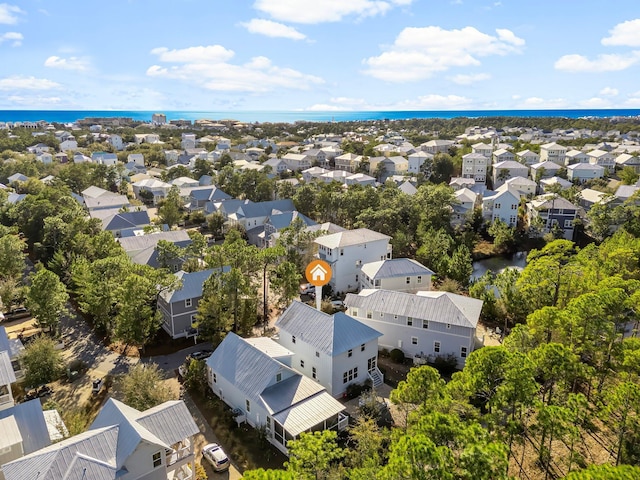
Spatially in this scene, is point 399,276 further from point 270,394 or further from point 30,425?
point 30,425

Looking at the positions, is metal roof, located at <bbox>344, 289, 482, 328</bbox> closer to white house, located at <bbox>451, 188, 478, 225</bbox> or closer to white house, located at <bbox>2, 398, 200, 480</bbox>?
white house, located at <bbox>2, 398, 200, 480</bbox>

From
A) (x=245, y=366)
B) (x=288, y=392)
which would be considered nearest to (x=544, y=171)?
(x=288, y=392)

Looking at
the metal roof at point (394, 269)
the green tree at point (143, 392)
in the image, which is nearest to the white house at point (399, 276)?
the metal roof at point (394, 269)

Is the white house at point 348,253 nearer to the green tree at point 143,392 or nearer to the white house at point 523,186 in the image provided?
the green tree at point 143,392

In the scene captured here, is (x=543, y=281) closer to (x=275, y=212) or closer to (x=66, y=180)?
(x=275, y=212)

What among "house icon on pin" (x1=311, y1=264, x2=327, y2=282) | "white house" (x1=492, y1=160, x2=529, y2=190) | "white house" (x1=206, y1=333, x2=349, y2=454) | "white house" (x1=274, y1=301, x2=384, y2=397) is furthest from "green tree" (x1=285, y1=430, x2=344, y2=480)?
"white house" (x1=492, y1=160, x2=529, y2=190)

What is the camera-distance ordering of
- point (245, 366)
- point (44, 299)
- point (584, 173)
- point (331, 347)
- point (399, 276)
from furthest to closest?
point (584, 173)
point (399, 276)
point (44, 299)
point (331, 347)
point (245, 366)
